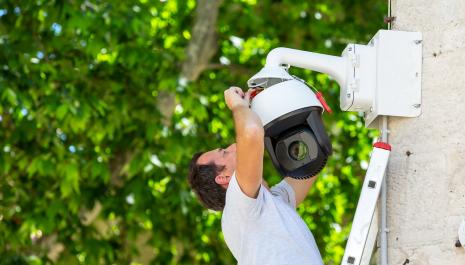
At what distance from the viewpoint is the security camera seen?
2648 mm

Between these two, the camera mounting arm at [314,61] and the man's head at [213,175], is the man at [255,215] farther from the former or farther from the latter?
the man's head at [213,175]

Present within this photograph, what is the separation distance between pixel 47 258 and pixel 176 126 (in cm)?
147

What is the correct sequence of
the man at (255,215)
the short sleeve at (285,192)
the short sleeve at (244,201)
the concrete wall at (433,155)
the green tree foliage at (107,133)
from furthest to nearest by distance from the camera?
1. the green tree foliage at (107,133)
2. the short sleeve at (285,192)
3. the short sleeve at (244,201)
4. the man at (255,215)
5. the concrete wall at (433,155)

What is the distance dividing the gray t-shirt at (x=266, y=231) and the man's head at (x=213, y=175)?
310 millimetres

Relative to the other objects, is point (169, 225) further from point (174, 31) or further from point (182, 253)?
point (174, 31)

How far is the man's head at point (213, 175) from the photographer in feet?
10.8

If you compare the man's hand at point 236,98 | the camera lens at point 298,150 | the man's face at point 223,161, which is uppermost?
the man's hand at point 236,98

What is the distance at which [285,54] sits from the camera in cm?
283

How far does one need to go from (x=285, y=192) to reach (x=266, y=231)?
0.42m

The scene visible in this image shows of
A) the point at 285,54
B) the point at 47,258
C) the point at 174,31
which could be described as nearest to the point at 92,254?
the point at 47,258

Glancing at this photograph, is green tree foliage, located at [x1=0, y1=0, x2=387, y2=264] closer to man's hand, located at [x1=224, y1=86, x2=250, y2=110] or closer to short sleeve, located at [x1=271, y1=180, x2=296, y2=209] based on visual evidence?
short sleeve, located at [x1=271, y1=180, x2=296, y2=209]

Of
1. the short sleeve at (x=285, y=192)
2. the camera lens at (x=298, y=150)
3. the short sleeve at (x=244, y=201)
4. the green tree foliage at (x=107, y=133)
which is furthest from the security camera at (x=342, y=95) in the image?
the green tree foliage at (x=107, y=133)

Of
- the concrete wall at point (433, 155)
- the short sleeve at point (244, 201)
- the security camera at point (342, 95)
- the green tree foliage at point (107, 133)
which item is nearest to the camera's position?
the concrete wall at point (433, 155)

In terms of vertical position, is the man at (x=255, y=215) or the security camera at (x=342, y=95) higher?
the security camera at (x=342, y=95)
